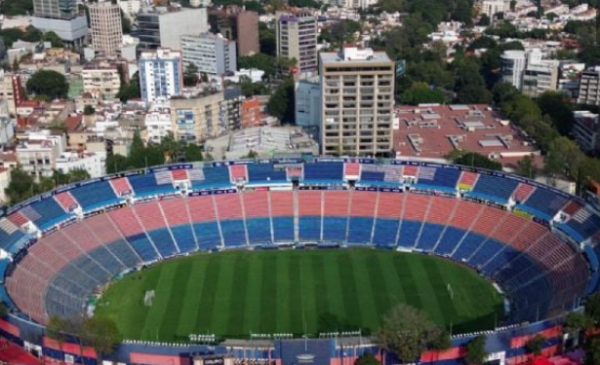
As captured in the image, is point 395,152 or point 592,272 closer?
point 592,272

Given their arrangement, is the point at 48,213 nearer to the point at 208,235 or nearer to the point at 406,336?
the point at 208,235

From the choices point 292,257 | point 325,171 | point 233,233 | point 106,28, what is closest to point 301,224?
point 292,257

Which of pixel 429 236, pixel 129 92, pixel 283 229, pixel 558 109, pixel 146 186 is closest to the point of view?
pixel 429 236

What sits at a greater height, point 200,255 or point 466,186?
point 466,186

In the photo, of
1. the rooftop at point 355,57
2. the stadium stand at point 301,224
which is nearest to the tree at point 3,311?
the stadium stand at point 301,224

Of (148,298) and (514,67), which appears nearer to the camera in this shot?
(148,298)

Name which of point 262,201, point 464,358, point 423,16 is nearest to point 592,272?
point 464,358

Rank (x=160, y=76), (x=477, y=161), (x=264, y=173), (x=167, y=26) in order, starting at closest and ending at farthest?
(x=264, y=173), (x=477, y=161), (x=160, y=76), (x=167, y=26)

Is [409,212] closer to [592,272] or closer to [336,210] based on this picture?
[336,210]

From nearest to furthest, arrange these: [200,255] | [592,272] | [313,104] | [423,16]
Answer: [592,272] → [200,255] → [313,104] → [423,16]
